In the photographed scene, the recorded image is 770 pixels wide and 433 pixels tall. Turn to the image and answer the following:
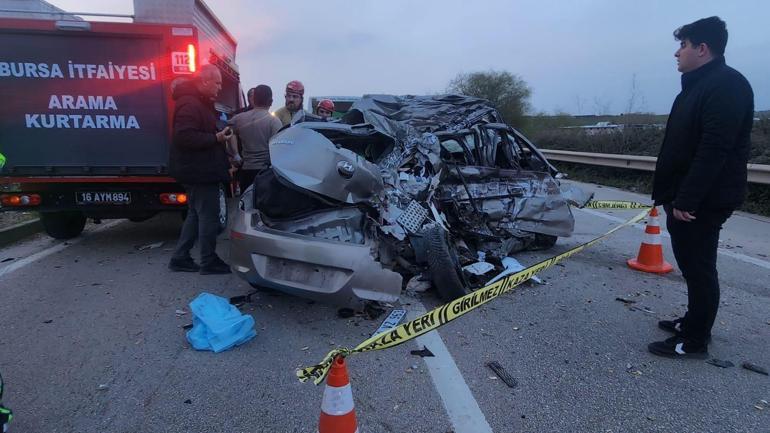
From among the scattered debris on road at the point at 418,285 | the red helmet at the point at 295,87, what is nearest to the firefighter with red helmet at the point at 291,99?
the red helmet at the point at 295,87

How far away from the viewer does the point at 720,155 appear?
2861mm

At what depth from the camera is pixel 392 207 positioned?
397 centimetres

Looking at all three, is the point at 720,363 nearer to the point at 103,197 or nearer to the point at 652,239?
the point at 652,239

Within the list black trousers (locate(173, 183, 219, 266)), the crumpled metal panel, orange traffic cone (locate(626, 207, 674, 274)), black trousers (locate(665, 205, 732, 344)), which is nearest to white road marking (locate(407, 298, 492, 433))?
the crumpled metal panel

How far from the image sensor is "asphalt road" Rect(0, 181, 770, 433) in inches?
98.0

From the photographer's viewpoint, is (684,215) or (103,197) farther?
(103,197)

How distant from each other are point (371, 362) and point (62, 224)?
509 centimetres

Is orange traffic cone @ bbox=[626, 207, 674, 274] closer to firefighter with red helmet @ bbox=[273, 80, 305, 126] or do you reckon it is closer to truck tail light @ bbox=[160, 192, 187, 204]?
firefighter with red helmet @ bbox=[273, 80, 305, 126]

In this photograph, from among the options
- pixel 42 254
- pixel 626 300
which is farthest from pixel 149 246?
pixel 626 300

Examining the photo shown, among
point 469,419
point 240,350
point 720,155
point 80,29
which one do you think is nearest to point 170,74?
point 80,29

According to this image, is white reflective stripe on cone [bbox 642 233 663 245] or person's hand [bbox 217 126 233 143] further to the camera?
white reflective stripe on cone [bbox 642 233 663 245]

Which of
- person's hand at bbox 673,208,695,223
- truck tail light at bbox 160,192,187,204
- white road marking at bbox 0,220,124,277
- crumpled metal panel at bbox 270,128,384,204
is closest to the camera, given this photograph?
person's hand at bbox 673,208,695,223

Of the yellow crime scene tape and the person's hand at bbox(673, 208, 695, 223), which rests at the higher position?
the person's hand at bbox(673, 208, 695, 223)

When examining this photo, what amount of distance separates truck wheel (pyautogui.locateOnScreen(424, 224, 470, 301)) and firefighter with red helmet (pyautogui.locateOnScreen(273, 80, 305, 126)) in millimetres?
3283
